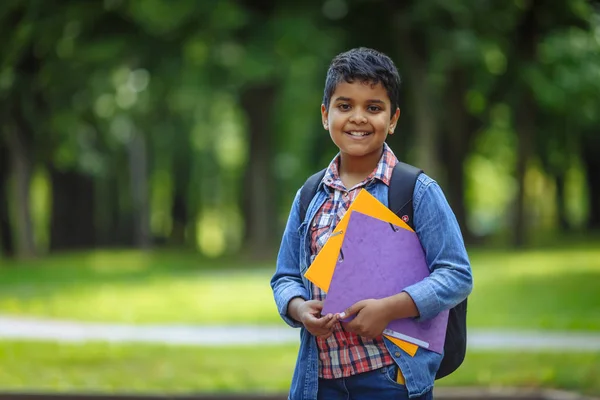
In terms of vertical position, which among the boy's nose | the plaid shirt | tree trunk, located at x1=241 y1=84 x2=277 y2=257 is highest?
tree trunk, located at x1=241 y1=84 x2=277 y2=257

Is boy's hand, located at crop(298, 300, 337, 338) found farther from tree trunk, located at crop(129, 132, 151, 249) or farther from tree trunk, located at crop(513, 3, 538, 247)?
tree trunk, located at crop(129, 132, 151, 249)

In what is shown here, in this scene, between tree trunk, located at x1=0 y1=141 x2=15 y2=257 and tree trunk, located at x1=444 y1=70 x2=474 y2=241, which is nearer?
tree trunk, located at x1=444 y1=70 x2=474 y2=241

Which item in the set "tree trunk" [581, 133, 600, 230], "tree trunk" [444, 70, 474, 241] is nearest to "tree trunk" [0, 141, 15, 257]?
"tree trunk" [444, 70, 474, 241]

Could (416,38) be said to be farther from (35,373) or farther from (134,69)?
(35,373)

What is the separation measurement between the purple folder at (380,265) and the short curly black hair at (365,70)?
15.9 inches

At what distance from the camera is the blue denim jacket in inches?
129

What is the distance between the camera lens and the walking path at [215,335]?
11452mm

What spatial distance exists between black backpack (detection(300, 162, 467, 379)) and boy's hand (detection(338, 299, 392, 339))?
30cm

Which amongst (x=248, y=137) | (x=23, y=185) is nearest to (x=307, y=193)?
(x=248, y=137)

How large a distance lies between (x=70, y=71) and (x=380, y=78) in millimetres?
21754

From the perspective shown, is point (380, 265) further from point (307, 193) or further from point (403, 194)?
point (307, 193)

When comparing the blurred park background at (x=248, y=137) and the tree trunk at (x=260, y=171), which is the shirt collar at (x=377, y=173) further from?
the tree trunk at (x=260, y=171)

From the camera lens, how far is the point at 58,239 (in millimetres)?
43750

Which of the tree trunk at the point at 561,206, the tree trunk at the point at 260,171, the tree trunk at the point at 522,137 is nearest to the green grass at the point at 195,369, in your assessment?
the tree trunk at the point at 522,137
